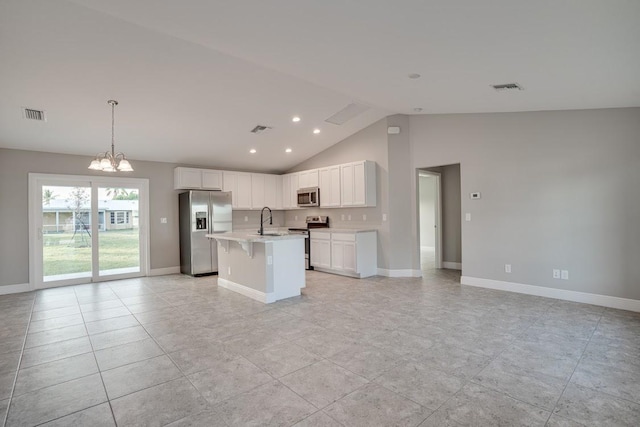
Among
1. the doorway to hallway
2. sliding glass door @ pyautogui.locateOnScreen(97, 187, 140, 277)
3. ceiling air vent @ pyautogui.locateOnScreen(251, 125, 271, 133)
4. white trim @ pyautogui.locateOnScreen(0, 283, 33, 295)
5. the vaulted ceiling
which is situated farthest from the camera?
the doorway to hallway

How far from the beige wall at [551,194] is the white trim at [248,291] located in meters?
3.31

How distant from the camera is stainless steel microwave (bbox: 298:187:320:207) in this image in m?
7.29

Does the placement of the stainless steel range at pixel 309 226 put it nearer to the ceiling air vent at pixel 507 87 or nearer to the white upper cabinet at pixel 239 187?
the white upper cabinet at pixel 239 187

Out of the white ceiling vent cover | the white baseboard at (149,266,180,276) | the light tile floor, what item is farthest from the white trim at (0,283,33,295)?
the white ceiling vent cover

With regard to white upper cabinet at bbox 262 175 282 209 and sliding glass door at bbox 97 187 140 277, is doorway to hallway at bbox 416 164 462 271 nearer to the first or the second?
white upper cabinet at bbox 262 175 282 209

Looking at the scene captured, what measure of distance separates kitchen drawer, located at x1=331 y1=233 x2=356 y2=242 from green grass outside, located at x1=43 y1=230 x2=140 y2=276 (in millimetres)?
4035

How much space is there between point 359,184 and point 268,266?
107 inches

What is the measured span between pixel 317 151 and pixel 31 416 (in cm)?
638

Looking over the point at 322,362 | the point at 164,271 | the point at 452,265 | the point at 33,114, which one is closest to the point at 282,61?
the point at 322,362

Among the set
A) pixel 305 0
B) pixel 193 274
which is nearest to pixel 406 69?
pixel 305 0

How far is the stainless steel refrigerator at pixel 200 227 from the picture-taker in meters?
6.59

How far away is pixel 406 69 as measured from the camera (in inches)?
140

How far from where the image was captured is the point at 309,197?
7.43m

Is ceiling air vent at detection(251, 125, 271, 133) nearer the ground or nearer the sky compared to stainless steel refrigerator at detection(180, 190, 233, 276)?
nearer the sky
